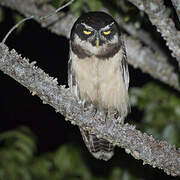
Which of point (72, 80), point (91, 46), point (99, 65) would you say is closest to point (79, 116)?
point (99, 65)

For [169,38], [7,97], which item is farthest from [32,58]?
[169,38]

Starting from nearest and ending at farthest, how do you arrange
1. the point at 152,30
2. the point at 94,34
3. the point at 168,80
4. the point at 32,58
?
the point at 94,34
the point at 168,80
the point at 152,30
the point at 32,58

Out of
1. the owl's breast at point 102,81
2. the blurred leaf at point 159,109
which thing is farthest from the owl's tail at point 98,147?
the blurred leaf at point 159,109

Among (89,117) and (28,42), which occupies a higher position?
(89,117)

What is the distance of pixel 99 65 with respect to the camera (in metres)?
3.95

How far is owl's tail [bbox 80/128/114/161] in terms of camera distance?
430 centimetres

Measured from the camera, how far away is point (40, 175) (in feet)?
15.6

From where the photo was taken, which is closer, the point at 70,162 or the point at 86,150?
the point at 70,162

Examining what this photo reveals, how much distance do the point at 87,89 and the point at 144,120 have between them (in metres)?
1.18

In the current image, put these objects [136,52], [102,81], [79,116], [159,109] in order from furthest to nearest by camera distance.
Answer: [159,109] → [136,52] → [102,81] → [79,116]

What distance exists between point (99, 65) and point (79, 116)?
3.20ft

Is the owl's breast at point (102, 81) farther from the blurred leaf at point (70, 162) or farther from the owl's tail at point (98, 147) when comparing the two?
the blurred leaf at point (70, 162)

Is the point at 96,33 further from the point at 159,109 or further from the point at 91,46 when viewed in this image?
the point at 159,109

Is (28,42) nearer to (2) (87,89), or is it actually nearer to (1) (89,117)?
(2) (87,89)
